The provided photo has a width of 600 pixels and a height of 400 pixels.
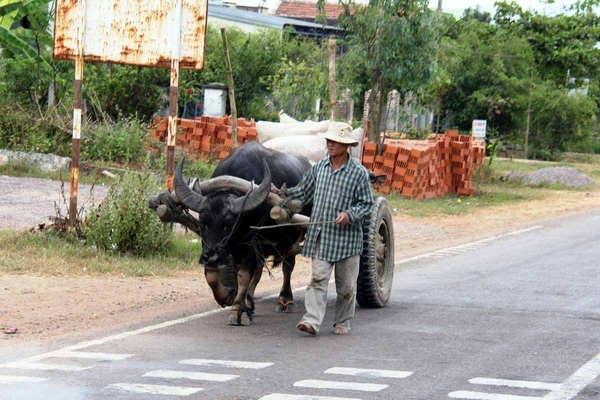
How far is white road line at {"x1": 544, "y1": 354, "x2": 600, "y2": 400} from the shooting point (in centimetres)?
755

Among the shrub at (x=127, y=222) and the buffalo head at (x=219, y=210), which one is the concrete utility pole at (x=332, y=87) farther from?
the buffalo head at (x=219, y=210)

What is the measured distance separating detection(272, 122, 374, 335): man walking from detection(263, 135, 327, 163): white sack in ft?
8.48

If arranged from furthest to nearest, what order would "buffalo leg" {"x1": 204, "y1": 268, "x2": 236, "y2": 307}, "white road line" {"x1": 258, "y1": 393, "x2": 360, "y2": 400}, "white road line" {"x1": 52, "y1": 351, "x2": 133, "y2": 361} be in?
"buffalo leg" {"x1": 204, "y1": 268, "x2": 236, "y2": 307} → "white road line" {"x1": 52, "y1": 351, "x2": 133, "y2": 361} → "white road line" {"x1": 258, "y1": 393, "x2": 360, "y2": 400}

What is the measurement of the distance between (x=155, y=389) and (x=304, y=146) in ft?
18.4

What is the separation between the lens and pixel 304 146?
41.4ft

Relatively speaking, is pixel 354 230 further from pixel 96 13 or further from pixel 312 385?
pixel 96 13

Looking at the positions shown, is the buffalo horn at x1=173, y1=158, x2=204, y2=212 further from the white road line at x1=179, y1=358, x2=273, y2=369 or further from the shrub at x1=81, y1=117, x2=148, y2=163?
the shrub at x1=81, y1=117, x2=148, y2=163

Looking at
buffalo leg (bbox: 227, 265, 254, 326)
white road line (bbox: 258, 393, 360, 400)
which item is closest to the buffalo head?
buffalo leg (bbox: 227, 265, 254, 326)

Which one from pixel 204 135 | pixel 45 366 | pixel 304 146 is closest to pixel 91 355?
pixel 45 366

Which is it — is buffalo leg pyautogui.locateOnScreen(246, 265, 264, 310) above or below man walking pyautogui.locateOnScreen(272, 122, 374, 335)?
below

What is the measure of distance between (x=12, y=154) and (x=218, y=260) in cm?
1601

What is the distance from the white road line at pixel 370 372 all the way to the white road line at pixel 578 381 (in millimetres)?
1112

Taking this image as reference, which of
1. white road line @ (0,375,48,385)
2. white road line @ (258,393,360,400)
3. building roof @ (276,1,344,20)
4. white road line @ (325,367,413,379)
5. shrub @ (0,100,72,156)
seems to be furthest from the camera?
building roof @ (276,1,344,20)

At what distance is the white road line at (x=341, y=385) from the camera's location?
7.62 metres
